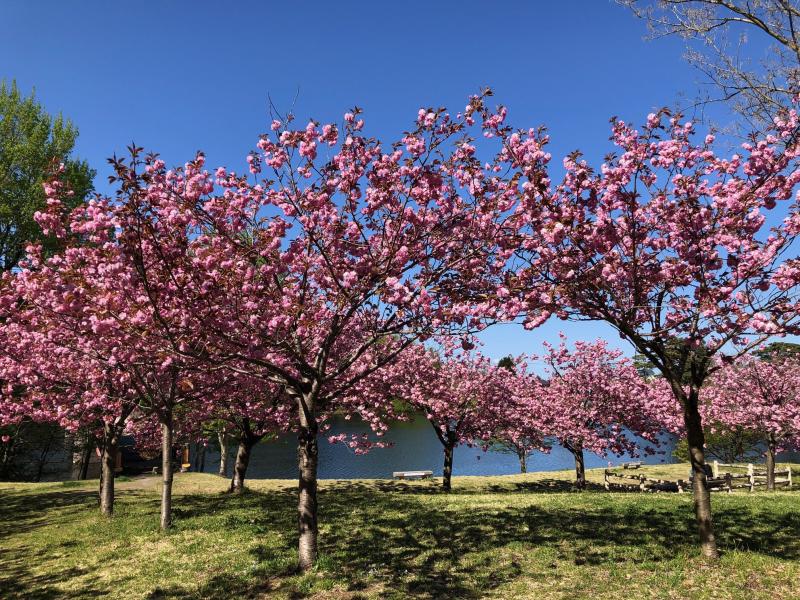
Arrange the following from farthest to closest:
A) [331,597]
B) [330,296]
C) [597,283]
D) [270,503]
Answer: [270,503]
[330,296]
[597,283]
[331,597]

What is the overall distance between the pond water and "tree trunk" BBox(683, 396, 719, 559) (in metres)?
29.4

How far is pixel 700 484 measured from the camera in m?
9.15

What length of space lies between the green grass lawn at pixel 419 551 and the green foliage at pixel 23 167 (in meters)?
13.2

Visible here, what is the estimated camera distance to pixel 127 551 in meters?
10.8

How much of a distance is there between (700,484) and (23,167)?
2915cm

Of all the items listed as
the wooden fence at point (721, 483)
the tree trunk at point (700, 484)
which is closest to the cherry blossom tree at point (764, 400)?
the wooden fence at point (721, 483)

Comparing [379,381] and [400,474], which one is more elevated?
[379,381]

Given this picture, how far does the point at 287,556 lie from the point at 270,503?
7.10 meters

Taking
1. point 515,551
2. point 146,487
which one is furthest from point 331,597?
point 146,487

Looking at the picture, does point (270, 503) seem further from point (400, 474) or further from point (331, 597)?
point (400, 474)

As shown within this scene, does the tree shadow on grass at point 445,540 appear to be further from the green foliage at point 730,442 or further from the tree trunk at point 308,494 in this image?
the green foliage at point 730,442

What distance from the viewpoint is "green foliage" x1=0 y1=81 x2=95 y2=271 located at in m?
22.3

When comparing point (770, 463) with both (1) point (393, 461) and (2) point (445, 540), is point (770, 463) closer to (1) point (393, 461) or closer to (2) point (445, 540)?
(2) point (445, 540)

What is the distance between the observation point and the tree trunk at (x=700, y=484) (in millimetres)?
8820
